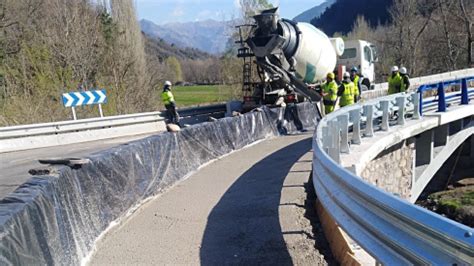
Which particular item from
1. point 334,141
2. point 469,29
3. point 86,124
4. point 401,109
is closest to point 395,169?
point 401,109

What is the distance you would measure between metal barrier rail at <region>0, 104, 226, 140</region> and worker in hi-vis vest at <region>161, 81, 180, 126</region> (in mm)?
1085

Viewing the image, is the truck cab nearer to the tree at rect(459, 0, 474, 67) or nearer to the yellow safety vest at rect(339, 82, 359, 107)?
the yellow safety vest at rect(339, 82, 359, 107)

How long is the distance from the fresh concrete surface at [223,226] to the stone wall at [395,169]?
2.84m

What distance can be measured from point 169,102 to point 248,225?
11200mm

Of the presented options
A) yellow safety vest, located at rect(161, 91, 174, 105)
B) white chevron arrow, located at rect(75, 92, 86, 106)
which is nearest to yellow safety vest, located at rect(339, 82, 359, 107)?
yellow safety vest, located at rect(161, 91, 174, 105)

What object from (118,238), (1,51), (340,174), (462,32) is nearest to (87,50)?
(1,51)

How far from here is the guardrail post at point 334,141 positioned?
7297mm

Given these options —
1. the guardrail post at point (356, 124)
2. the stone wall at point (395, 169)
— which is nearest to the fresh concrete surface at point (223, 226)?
the guardrail post at point (356, 124)

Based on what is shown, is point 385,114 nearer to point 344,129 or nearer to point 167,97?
point 344,129

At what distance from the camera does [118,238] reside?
5500mm

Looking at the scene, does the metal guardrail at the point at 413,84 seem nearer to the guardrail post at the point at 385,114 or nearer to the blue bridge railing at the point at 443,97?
the blue bridge railing at the point at 443,97

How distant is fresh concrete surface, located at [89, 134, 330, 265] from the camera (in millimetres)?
4773

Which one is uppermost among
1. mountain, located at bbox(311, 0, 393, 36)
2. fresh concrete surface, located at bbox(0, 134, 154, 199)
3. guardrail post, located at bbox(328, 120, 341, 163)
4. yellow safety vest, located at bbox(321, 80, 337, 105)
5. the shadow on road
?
mountain, located at bbox(311, 0, 393, 36)

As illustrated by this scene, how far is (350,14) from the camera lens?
142 m
